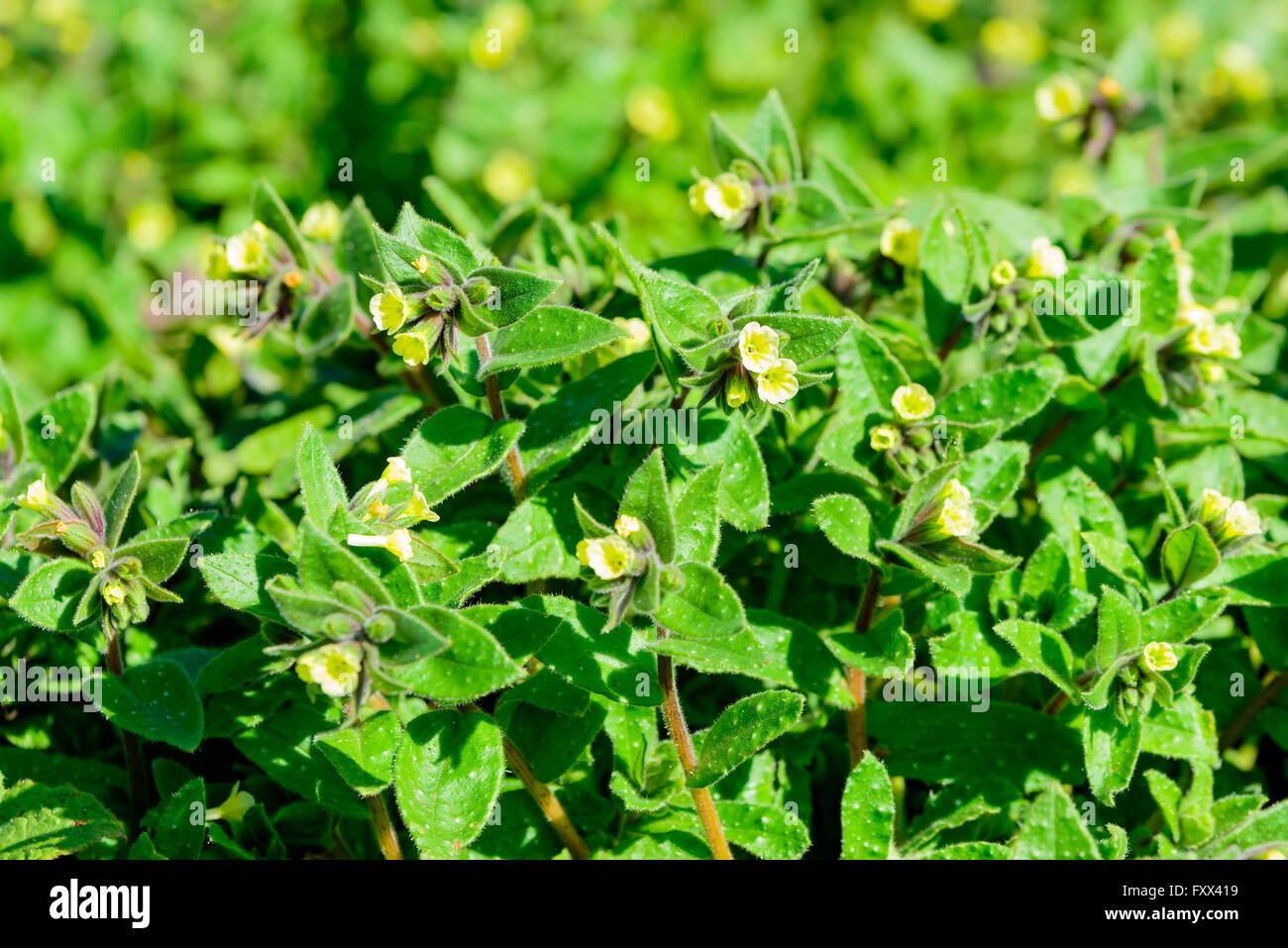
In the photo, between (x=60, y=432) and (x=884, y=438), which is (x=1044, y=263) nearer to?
(x=884, y=438)

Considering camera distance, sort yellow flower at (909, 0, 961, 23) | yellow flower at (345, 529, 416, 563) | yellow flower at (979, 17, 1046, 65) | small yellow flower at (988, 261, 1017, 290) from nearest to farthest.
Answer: yellow flower at (345, 529, 416, 563)
small yellow flower at (988, 261, 1017, 290)
yellow flower at (979, 17, 1046, 65)
yellow flower at (909, 0, 961, 23)

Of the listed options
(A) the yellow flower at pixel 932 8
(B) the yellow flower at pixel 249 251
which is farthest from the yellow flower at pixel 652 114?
(B) the yellow flower at pixel 249 251

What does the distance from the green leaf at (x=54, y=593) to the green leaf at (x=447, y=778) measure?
2.73ft

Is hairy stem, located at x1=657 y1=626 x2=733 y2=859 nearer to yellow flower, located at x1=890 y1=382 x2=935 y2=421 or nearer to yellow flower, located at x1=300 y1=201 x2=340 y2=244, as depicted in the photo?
yellow flower, located at x1=890 y1=382 x2=935 y2=421

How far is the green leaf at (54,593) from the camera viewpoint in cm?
242

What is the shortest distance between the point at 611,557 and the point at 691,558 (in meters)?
0.25

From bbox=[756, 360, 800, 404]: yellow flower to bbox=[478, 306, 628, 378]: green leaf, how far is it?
0.32 m

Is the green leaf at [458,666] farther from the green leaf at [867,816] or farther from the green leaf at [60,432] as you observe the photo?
the green leaf at [60,432]

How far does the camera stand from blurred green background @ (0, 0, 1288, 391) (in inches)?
209

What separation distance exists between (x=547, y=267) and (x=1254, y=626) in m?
2.20

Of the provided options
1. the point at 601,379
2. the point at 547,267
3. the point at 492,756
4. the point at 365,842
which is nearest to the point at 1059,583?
the point at 601,379

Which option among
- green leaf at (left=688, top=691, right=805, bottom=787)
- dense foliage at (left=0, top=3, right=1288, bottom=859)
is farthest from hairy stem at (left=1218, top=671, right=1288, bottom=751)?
green leaf at (left=688, top=691, right=805, bottom=787)

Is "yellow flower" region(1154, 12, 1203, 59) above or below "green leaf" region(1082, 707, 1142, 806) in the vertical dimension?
above

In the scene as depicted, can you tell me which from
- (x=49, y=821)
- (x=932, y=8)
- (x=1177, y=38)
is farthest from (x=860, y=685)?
(x=932, y=8)
